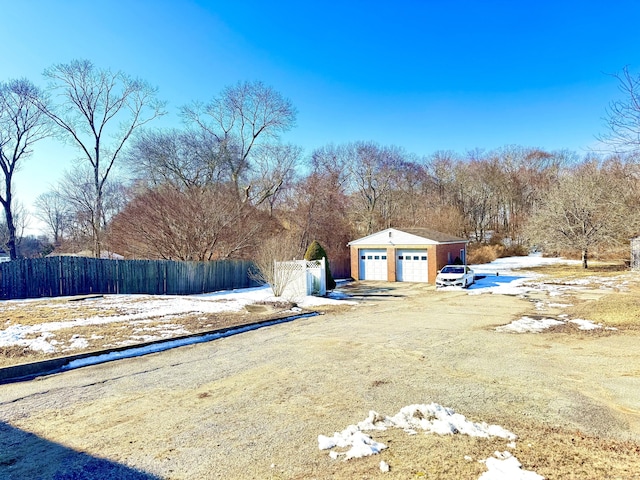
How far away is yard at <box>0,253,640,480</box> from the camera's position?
144 inches

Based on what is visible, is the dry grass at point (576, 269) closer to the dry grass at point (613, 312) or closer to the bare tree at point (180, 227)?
the dry grass at point (613, 312)

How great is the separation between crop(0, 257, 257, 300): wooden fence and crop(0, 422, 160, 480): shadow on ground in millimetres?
14992

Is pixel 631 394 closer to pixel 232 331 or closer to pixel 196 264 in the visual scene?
pixel 232 331

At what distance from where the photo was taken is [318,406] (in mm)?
5117

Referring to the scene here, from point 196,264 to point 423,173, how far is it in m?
35.9

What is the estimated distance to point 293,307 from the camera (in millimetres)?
14281

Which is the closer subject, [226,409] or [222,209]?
[226,409]

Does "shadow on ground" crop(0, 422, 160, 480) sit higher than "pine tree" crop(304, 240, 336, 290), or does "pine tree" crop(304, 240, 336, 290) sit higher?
"pine tree" crop(304, 240, 336, 290)

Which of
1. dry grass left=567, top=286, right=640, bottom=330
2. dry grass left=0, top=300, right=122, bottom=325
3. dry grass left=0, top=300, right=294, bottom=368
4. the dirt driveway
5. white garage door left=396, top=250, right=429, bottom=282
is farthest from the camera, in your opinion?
white garage door left=396, top=250, right=429, bottom=282

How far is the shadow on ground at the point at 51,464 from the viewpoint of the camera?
3.52 meters

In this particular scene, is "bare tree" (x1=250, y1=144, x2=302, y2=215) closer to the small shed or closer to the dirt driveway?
the small shed

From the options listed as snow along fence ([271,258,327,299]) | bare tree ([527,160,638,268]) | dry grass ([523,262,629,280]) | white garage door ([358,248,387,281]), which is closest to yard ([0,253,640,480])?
snow along fence ([271,258,327,299])

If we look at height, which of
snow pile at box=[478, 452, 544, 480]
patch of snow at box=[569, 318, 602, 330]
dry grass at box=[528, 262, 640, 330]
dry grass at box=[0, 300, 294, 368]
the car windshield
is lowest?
patch of snow at box=[569, 318, 602, 330]

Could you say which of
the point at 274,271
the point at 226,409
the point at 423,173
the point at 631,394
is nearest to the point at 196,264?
the point at 274,271
